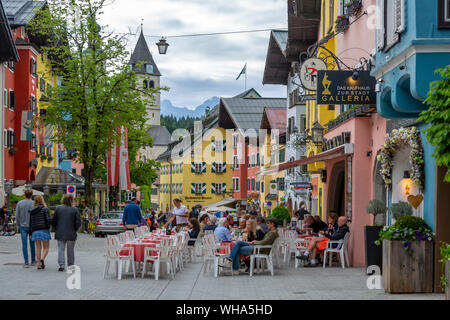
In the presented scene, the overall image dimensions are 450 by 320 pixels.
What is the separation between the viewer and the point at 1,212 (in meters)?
39.0

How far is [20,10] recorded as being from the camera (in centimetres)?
4912

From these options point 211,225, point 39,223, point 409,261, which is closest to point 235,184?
point 211,225

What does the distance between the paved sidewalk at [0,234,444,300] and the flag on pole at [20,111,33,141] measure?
27221mm

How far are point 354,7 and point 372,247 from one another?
9197mm

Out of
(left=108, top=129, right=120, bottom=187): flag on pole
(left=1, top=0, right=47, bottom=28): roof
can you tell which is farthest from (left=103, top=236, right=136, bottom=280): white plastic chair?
(left=1, top=0, right=47, bottom=28): roof

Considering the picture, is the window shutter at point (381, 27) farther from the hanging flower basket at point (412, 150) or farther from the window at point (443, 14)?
the window at point (443, 14)

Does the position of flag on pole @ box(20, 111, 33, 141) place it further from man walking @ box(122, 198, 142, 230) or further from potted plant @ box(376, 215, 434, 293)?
potted plant @ box(376, 215, 434, 293)

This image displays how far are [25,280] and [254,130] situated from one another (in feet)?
181

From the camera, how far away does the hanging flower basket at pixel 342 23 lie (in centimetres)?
2430

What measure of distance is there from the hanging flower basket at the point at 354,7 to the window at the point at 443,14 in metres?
9.55

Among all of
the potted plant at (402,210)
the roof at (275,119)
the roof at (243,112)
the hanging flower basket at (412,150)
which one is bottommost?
the potted plant at (402,210)

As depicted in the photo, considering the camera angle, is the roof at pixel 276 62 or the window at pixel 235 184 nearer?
the roof at pixel 276 62

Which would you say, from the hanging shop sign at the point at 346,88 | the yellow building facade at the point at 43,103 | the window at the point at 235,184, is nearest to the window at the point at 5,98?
the yellow building facade at the point at 43,103
